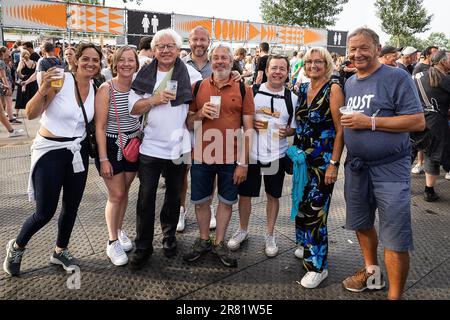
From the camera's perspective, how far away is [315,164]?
2791 millimetres

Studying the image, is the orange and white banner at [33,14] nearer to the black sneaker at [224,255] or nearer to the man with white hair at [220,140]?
the man with white hair at [220,140]

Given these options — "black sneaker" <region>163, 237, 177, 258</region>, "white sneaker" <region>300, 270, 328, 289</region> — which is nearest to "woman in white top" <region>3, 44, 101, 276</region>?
"black sneaker" <region>163, 237, 177, 258</region>

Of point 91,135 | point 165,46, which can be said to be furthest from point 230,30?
point 91,135

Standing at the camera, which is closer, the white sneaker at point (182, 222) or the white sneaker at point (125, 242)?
the white sneaker at point (125, 242)

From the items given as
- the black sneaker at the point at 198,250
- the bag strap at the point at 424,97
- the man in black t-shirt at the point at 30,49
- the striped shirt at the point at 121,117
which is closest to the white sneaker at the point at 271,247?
the black sneaker at the point at 198,250

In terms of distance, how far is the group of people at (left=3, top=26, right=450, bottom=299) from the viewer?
2.41 metres

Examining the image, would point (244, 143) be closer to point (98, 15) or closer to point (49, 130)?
point (49, 130)

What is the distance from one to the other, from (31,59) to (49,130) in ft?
29.8

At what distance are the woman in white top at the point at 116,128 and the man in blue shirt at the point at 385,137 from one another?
1720 mm

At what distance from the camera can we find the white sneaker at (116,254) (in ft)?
9.97

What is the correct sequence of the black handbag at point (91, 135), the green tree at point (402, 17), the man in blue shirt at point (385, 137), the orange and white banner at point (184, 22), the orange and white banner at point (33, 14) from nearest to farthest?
the man in blue shirt at point (385, 137), the black handbag at point (91, 135), the orange and white banner at point (33, 14), the orange and white banner at point (184, 22), the green tree at point (402, 17)

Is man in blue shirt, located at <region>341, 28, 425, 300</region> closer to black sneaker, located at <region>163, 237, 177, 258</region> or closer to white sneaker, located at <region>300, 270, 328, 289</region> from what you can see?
white sneaker, located at <region>300, 270, 328, 289</region>

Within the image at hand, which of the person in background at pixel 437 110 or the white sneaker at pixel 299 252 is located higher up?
the person in background at pixel 437 110
